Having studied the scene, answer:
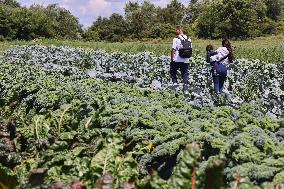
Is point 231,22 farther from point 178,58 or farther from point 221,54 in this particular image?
point 221,54

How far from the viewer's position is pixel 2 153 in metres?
3.69

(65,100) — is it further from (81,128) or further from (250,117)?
(250,117)

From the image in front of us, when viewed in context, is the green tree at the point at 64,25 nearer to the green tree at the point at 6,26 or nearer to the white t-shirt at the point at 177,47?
the green tree at the point at 6,26

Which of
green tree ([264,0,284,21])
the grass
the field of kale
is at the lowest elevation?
the grass

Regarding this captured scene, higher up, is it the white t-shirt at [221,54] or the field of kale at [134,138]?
the white t-shirt at [221,54]

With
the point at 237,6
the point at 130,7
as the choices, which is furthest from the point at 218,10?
the point at 130,7

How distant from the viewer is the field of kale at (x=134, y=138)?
2352 millimetres

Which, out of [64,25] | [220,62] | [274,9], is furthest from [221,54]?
[274,9]

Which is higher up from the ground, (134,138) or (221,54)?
(221,54)

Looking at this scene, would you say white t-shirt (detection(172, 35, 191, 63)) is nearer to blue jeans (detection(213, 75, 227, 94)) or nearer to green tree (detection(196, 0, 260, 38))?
blue jeans (detection(213, 75, 227, 94))

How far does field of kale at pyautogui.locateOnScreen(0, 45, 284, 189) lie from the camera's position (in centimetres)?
235

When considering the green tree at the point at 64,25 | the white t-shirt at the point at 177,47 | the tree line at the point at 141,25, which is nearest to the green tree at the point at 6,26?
the tree line at the point at 141,25

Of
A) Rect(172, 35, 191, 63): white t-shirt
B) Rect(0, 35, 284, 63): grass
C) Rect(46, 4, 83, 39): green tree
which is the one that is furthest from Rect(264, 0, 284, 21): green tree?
Rect(172, 35, 191, 63): white t-shirt

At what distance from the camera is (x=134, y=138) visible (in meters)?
4.87
